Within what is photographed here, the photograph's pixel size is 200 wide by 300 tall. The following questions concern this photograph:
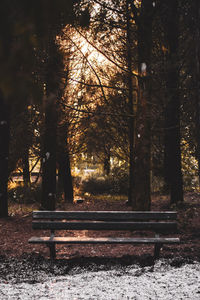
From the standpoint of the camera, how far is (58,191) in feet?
50.7

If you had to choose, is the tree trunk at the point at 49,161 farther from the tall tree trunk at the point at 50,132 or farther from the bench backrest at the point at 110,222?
the bench backrest at the point at 110,222

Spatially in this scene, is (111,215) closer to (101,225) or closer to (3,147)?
(101,225)

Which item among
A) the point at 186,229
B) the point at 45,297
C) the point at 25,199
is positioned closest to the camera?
the point at 45,297

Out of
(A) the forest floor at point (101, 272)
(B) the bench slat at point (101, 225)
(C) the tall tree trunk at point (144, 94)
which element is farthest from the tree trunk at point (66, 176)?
(B) the bench slat at point (101, 225)

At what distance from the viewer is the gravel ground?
4.10 m

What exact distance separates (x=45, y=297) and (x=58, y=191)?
37.6 feet

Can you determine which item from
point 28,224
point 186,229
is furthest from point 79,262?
point 28,224

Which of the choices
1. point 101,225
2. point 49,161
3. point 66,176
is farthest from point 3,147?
point 66,176

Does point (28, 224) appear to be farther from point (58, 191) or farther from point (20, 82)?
point (20, 82)

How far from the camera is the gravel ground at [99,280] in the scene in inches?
161

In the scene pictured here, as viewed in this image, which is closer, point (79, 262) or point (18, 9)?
point (18, 9)

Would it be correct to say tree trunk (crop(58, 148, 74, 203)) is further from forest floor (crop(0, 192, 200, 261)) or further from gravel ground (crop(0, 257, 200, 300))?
gravel ground (crop(0, 257, 200, 300))

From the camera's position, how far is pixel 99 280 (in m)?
4.53

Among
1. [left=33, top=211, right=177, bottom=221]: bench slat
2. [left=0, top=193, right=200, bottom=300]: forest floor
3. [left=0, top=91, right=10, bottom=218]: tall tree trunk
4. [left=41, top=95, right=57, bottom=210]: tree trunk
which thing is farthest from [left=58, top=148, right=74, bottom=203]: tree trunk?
[left=33, top=211, right=177, bottom=221]: bench slat
